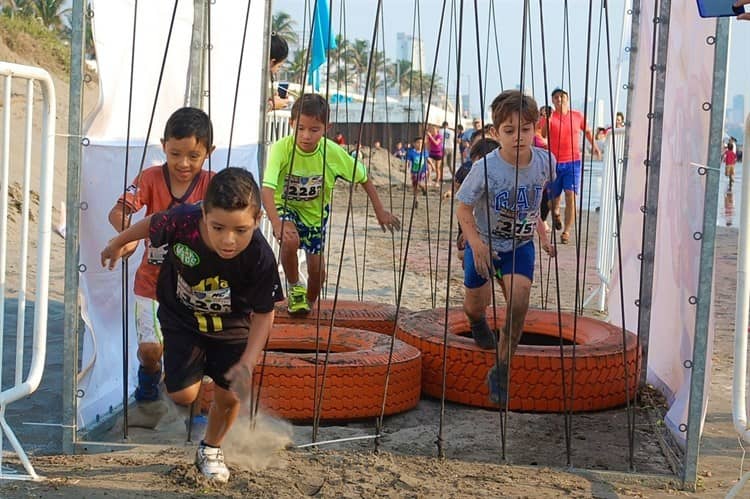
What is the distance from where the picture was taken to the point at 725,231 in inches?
761

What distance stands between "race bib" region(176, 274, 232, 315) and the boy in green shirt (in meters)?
1.71

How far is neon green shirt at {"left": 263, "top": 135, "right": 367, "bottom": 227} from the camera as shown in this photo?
5910mm

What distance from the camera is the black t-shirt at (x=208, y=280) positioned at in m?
3.60

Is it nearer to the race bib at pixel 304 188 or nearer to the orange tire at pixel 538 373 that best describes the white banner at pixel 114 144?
the race bib at pixel 304 188

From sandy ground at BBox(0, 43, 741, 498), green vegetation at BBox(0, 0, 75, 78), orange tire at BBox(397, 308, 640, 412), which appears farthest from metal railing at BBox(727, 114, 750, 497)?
green vegetation at BBox(0, 0, 75, 78)

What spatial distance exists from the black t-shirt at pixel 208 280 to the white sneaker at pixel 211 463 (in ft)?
1.49

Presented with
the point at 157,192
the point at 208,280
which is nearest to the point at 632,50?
the point at 157,192

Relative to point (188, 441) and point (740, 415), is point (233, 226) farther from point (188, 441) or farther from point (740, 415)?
point (740, 415)

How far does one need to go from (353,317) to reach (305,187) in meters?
0.94

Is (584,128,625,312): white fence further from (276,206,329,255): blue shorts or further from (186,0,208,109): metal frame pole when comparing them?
(186,0,208,109): metal frame pole

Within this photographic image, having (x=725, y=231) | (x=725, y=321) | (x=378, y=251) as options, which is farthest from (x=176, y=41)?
(x=725, y=231)

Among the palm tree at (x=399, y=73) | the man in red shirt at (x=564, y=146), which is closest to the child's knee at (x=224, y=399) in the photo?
the man in red shirt at (x=564, y=146)

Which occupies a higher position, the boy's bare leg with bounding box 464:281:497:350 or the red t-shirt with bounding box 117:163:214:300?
the red t-shirt with bounding box 117:163:214:300

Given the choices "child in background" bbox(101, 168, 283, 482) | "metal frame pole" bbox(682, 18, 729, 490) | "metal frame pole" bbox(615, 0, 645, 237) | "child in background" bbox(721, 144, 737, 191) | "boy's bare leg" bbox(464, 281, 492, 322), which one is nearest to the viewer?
"child in background" bbox(101, 168, 283, 482)
